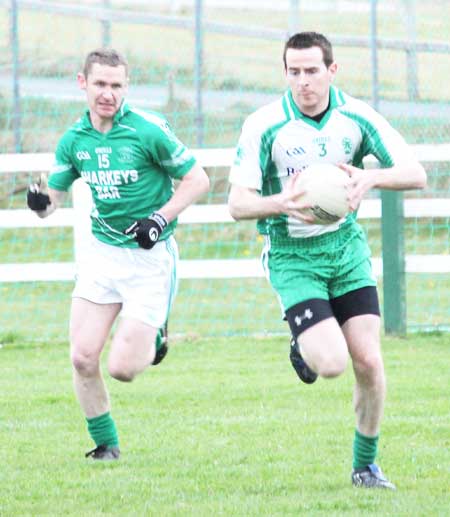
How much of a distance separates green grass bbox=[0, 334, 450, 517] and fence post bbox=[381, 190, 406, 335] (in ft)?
1.03

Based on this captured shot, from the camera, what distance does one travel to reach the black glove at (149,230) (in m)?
6.98

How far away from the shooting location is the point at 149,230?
698 cm

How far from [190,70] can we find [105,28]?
1.28m

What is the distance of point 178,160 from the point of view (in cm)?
732

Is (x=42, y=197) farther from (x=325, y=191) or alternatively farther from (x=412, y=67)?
(x=412, y=67)

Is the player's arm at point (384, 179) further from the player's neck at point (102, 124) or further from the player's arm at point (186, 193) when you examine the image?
the player's neck at point (102, 124)

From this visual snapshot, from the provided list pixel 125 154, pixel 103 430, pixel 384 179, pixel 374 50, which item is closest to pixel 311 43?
A: pixel 384 179

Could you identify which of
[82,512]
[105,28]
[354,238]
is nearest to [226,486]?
[82,512]

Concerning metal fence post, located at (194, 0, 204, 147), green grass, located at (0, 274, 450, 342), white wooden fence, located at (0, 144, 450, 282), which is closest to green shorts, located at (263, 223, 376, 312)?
white wooden fence, located at (0, 144, 450, 282)

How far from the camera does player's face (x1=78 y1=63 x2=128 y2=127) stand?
7152 mm

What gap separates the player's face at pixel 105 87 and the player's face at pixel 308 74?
3.58 ft

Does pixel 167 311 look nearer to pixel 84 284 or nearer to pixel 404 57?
pixel 84 284

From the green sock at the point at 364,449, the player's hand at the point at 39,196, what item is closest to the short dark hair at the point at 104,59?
the player's hand at the point at 39,196

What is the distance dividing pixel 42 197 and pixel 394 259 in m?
4.84
